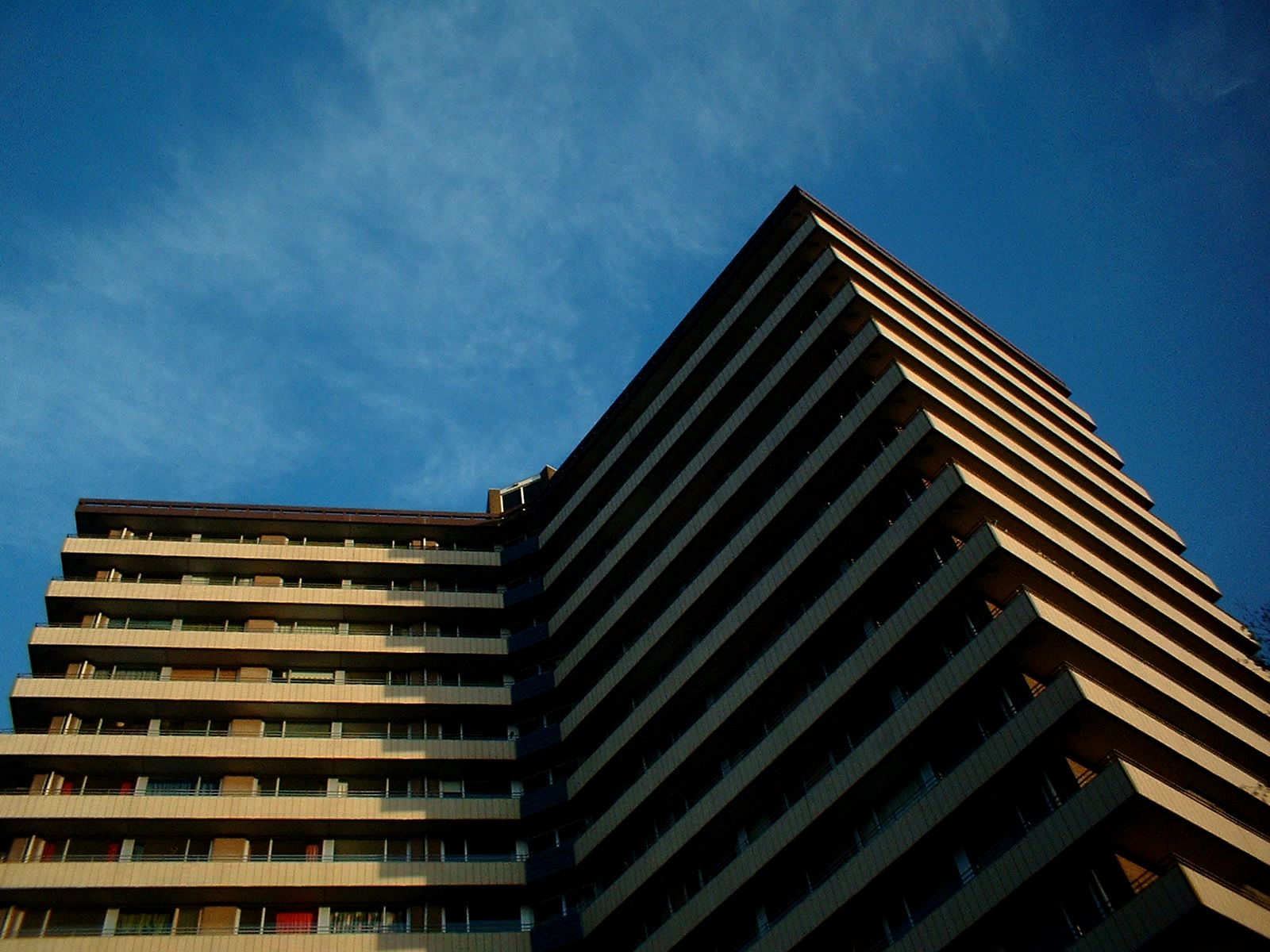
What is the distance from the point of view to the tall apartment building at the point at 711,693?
100ft

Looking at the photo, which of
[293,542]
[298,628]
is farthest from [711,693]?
[293,542]

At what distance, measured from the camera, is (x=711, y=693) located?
4228cm

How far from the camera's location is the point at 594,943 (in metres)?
40.6

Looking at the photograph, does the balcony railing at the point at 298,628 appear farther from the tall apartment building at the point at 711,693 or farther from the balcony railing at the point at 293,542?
the balcony railing at the point at 293,542

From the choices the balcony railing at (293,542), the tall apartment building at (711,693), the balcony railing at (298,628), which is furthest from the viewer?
→ the balcony railing at (293,542)

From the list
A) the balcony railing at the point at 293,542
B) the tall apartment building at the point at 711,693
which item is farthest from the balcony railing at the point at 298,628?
the balcony railing at the point at 293,542

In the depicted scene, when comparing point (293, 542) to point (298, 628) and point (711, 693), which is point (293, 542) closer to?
point (298, 628)

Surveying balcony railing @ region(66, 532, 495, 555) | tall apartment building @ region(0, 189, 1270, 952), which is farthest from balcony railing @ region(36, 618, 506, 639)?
balcony railing @ region(66, 532, 495, 555)

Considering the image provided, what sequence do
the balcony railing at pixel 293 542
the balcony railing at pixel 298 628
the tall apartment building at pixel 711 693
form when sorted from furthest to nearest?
the balcony railing at pixel 293 542, the balcony railing at pixel 298 628, the tall apartment building at pixel 711 693

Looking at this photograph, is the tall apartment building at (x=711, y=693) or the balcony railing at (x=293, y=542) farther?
the balcony railing at (x=293, y=542)

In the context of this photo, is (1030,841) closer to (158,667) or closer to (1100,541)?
(1100,541)

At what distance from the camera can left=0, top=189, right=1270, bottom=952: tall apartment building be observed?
30.5 m

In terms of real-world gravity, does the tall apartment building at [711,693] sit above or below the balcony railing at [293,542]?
below

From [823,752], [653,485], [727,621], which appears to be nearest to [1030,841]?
[823,752]
